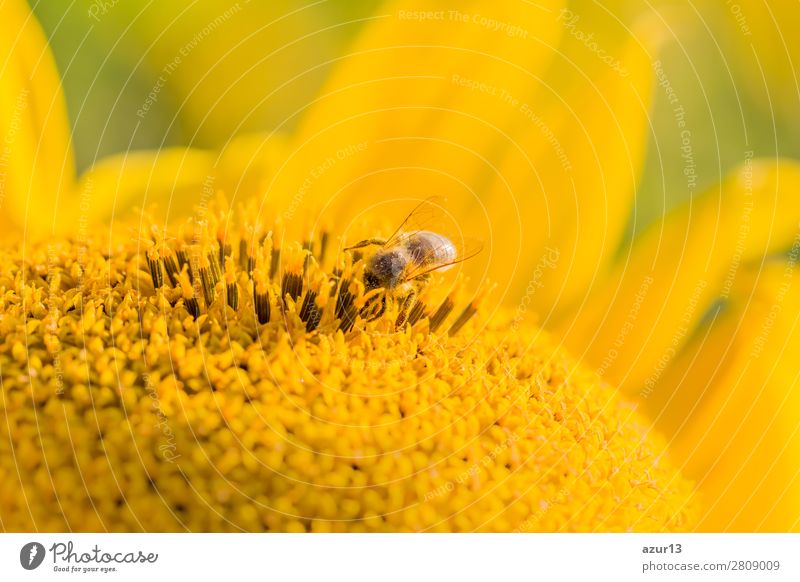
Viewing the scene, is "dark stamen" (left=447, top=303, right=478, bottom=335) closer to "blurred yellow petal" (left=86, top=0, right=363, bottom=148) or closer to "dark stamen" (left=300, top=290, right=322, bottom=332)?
"dark stamen" (left=300, top=290, right=322, bottom=332)

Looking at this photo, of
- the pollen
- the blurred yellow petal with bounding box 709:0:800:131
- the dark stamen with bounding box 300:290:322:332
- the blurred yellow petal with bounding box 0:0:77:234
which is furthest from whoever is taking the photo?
the blurred yellow petal with bounding box 709:0:800:131

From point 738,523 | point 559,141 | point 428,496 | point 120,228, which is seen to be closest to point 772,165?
point 559,141

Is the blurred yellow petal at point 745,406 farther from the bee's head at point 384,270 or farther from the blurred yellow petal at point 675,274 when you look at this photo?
the bee's head at point 384,270

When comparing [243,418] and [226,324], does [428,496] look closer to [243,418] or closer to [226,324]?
[243,418]

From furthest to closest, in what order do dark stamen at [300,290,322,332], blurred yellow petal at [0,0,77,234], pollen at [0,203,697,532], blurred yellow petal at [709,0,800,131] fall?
1. blurred yellow petal at [709,0,800,131]
2. blurred yellow petal at [0,0,77,234]
3. dark stamen at [300,290,322,332]
4. pollen at [0,203,697,532]

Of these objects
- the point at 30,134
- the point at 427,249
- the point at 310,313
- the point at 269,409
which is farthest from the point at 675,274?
the point at 30,134

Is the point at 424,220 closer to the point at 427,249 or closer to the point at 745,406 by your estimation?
the point at 427,249

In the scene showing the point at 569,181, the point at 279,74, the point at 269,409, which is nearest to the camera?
the point at 269,409
